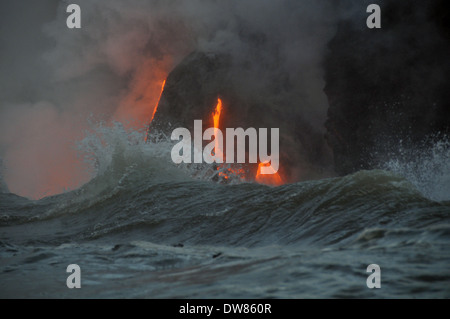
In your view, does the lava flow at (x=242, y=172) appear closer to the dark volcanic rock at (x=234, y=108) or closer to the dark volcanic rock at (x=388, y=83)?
the dark volcanic rock at (x=234, y=108)

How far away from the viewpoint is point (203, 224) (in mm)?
3996

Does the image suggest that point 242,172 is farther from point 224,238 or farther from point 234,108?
point 224,238

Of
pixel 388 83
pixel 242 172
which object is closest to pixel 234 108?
pixel 242 172

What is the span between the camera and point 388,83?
11781 millimetres

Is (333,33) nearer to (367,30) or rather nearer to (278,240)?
(367,30)

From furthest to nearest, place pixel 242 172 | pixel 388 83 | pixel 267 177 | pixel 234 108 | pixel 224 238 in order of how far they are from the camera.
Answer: pixel 242 172 → pixel 234 108 → pixel 267 177 → pixel 388 83 → pixel 224 238

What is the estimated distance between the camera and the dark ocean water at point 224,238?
179cm

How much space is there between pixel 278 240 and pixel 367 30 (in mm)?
10217

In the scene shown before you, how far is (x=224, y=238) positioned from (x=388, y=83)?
9272 mm

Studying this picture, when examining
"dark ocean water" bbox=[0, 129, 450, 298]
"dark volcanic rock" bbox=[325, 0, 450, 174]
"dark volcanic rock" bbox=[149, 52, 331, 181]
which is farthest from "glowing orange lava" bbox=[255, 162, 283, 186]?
"dark ocean water" bbox=[0, 129, 450, 298]

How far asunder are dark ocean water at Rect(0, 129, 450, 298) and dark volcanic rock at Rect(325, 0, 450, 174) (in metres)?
5.57

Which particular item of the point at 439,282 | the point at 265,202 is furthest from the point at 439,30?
the point at 439,282

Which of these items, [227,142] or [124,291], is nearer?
[124,291]

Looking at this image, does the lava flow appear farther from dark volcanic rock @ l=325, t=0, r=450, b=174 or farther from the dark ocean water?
the dark ocean water
